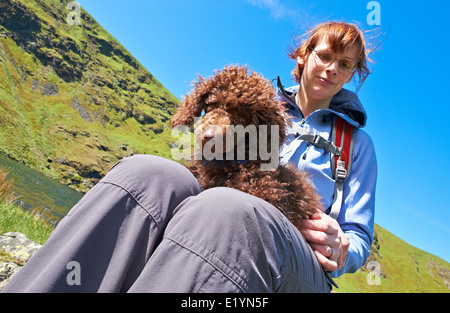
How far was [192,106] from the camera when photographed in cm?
291

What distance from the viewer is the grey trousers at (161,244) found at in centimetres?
126

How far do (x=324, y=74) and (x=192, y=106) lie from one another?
1.52m

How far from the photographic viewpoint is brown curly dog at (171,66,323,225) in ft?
7.44

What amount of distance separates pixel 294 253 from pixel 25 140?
114 metres

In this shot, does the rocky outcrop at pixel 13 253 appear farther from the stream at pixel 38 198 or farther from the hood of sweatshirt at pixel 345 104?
the stream at pixel 38 198

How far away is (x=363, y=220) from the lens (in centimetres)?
278

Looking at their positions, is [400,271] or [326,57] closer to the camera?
[326,57]

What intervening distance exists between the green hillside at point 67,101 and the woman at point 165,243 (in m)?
104

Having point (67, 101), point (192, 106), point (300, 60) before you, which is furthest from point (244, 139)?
point (67, 101)

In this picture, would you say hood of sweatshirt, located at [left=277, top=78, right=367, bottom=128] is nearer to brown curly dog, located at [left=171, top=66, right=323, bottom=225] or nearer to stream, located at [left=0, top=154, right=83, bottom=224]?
brown curly dog, located at [left=171, top=66, right=323, bottom=225]

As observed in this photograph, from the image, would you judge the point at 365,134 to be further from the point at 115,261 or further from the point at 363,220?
the point at 115,261

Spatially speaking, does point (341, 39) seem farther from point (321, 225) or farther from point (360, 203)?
point (321, 225)

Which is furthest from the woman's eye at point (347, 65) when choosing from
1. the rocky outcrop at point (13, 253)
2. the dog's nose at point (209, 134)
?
the rocky outcrop at point (13, 253)
